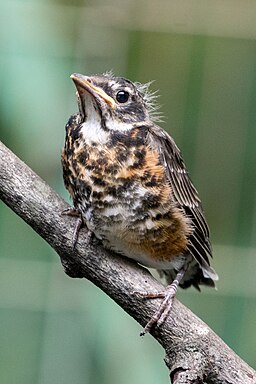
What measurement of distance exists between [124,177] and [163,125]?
6.31ft

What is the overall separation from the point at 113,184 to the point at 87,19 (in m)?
2.26

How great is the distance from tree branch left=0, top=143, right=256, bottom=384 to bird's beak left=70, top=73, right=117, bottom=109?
1.09ft

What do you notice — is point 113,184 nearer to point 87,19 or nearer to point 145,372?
point 145,372

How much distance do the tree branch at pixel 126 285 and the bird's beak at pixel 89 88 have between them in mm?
332

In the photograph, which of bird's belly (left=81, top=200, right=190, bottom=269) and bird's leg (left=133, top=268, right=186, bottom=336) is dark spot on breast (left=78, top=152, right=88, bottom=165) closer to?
bird's belly (left=81, top=200, right=190, bottom=269)

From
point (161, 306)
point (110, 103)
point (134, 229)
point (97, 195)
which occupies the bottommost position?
point (161, 306)

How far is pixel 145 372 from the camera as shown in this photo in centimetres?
542

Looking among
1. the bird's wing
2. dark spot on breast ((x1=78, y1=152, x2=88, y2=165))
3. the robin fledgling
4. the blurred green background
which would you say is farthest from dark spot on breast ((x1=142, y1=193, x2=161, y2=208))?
the blurred green background

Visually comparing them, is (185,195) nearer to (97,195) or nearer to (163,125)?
(97,195)

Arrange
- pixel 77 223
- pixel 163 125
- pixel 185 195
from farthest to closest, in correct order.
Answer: pixel 163 125 < pixel 185 195 < pixel 77 223

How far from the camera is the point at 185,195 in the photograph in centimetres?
428

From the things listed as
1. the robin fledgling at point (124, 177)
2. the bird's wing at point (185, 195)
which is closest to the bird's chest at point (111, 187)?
the robin fledgling at point (124, 177)

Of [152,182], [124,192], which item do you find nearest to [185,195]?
[152,182]

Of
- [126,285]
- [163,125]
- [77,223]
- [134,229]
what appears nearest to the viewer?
[126,285]
